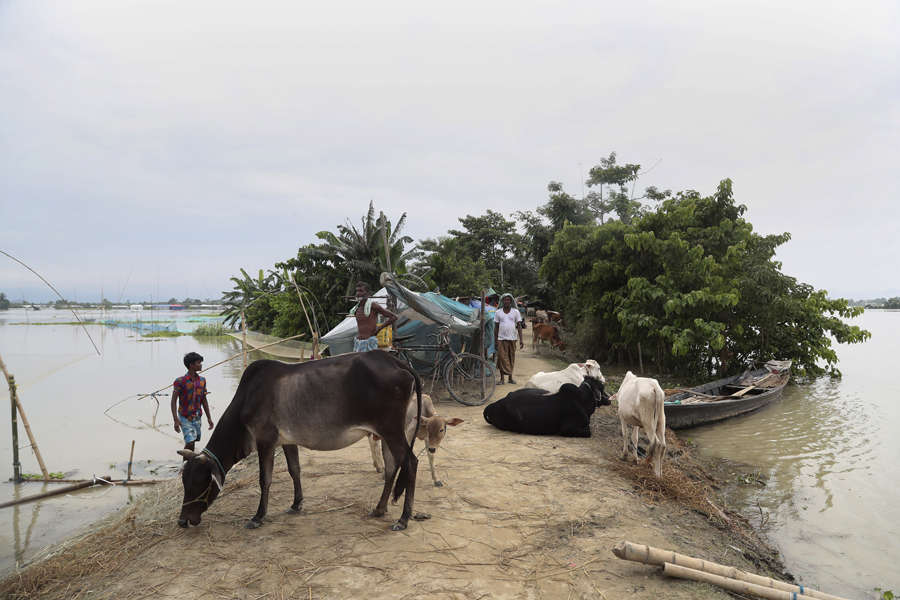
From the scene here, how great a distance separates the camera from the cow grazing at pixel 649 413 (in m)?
5.89

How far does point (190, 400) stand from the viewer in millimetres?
5957

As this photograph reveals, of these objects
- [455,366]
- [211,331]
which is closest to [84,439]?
[455,366]

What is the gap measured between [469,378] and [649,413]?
14.0 ft

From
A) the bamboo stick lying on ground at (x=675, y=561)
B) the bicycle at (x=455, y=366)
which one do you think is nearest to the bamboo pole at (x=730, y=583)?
the bamboo stick lying on ground at (x=675, y=561)

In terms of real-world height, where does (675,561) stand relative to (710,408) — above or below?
above

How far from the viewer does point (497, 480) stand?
17.7ft

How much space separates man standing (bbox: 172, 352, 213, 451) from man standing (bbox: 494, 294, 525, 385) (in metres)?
6.32

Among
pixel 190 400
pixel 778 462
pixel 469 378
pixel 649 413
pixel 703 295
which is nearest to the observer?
pixel 190 400

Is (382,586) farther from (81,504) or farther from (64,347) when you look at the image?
(64,347)

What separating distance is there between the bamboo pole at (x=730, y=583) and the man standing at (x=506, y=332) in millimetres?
7400

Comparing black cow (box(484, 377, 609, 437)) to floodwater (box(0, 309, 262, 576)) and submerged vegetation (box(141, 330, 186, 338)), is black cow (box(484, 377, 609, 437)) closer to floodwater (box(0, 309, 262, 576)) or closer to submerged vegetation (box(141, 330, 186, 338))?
floodwater (box(0, 309, 262, 576))

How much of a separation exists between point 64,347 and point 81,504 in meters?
35.1

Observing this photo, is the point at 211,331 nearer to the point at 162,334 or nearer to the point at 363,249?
the point at 162,334

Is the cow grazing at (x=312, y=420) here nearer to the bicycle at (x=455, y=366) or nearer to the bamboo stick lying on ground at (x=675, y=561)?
the bamboo stick lying on ground at (x=675, y=561)
